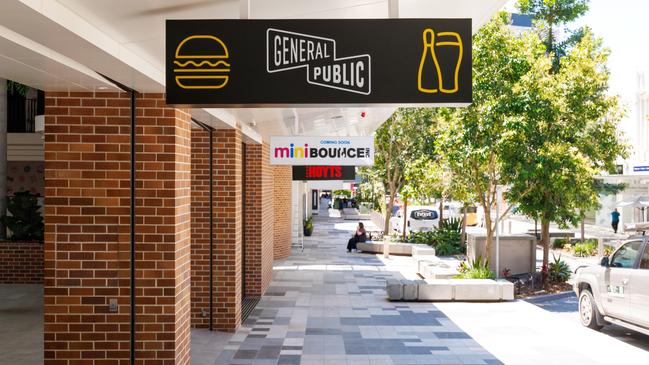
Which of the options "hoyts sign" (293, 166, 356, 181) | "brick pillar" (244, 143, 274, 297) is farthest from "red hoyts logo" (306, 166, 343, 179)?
"brick pillar" (244, 143, 274, 297)

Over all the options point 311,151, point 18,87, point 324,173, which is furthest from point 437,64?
point 18,87

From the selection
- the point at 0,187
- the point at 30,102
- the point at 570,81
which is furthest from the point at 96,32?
the point at 30,102

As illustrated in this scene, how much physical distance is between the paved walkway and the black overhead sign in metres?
5.90

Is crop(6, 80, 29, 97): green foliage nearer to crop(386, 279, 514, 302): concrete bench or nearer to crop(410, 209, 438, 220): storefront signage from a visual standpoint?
crop(386, 279, 514, 302): concrete bench

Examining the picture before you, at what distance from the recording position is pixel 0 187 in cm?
1850

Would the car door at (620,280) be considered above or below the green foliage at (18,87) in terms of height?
below

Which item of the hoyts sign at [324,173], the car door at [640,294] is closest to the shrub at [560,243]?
the hoyts sign at [324,173]

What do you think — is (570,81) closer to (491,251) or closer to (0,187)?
(491,251)

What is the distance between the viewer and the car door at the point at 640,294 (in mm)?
9742

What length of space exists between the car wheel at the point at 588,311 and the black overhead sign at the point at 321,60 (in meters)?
8.74

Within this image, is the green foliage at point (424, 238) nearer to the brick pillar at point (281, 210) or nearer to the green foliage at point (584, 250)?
the green foliage at point (584, 250)

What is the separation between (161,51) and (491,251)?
1379 centimetres

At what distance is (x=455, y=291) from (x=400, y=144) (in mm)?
14372

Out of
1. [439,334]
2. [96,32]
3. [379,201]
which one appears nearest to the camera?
[96,32]
